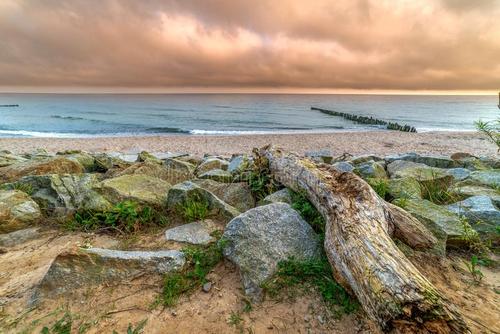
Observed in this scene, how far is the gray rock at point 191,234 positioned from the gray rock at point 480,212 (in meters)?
3.80

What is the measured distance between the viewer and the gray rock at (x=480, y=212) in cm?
385

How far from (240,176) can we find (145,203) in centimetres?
196

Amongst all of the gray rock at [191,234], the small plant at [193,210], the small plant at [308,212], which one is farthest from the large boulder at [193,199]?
the small plant at [308,212]

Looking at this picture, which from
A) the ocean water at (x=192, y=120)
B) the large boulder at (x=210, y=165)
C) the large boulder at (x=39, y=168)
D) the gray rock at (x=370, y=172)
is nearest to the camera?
the large boulder at (x=39, y=168)

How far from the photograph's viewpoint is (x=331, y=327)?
2486 mm

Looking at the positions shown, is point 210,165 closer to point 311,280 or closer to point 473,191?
point 311,280

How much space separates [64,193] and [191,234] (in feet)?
8.31

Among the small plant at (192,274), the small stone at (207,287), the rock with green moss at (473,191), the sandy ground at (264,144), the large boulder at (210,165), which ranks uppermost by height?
the rock with green moss at (473,191)

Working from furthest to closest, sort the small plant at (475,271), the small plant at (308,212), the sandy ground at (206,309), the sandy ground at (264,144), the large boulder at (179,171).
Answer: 1. the sandy ground at (264,144)
2. the large boulder at (179,171)
3. the small plant at (308,212)
4. the small plant at (475,271)
5. the sandy ground at (206,309)

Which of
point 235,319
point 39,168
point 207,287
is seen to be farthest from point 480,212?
point 39,168

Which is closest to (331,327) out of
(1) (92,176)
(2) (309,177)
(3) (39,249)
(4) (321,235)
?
(4) (321,235)

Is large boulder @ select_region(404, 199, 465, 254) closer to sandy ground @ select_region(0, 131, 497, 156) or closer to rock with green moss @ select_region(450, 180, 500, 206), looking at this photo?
rock with green moss @ select_region(450, 180, 500, 206)

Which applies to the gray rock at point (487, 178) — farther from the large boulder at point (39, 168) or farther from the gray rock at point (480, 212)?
the large boulder at point (39, 168)

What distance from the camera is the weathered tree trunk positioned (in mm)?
1997
